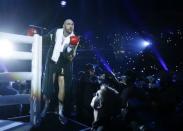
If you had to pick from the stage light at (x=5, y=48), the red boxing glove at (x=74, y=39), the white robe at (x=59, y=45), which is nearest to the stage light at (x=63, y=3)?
the white robe at (x=59, y=45)

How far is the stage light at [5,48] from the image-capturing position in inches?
153

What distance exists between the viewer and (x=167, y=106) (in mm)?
5914

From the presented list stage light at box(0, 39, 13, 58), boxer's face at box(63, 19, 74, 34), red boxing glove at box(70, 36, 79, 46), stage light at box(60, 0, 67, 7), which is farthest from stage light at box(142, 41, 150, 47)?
stage light at box(0, 39, 13, 58)

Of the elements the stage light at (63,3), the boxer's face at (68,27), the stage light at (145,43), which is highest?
the stage light at (63,3)

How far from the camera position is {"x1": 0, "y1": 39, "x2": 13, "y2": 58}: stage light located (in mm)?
3896

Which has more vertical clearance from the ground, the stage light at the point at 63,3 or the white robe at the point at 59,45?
the stage light at the point at 63,3

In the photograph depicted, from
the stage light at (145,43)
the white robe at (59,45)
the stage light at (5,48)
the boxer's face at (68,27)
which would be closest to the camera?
the stage light at (5,48)

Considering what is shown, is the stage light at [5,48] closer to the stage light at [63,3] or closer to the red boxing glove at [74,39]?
the red boxing glove at [74,39]

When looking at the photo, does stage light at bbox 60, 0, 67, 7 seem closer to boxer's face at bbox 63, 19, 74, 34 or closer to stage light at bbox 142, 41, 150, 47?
stage light at bbox 142, 41, 150, 47

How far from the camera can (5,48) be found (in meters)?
3.92

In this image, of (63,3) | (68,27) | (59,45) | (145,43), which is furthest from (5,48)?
(145,43)

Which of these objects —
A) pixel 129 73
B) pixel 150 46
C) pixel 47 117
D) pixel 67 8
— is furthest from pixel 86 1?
pixel 47 117

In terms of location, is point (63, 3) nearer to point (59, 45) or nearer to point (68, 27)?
point (68, 27)

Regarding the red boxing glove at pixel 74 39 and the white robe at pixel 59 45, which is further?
the white robe at pixel 59 45
